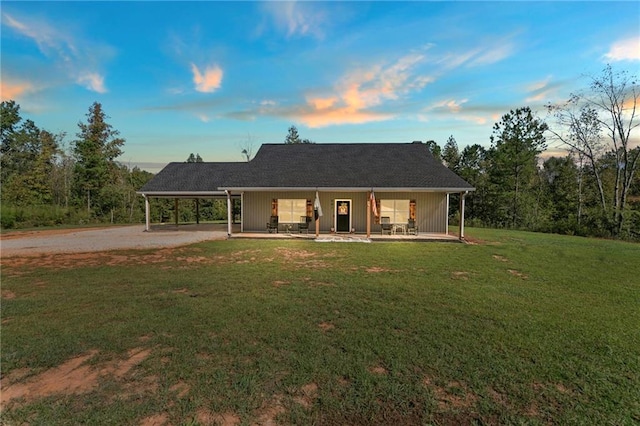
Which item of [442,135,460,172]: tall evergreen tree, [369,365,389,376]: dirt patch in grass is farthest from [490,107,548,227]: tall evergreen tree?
[369,365,389,376]: dirt patch in grass

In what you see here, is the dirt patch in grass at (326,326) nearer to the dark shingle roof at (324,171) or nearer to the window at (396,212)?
the dark shingle roof at (324,171)

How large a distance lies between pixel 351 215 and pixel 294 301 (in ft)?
35.6

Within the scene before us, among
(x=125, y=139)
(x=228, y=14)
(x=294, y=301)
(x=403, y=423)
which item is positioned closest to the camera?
(x=403, y=423)

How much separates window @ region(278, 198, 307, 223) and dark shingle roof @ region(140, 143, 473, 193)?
134cm

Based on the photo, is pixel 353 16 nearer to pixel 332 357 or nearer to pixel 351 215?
pixel 351 215

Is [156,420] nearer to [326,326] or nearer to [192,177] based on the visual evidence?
[326,326]

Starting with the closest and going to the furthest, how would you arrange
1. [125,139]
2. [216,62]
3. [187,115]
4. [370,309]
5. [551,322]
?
[551,322] → [370,309] → [216,62] → [187,115] → [125,139]

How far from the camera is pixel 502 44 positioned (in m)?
11.6

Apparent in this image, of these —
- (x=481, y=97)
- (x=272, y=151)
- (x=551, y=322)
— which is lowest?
(x=551, y=322)

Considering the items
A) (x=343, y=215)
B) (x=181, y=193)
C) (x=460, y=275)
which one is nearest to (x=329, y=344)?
(x=460, y=275)

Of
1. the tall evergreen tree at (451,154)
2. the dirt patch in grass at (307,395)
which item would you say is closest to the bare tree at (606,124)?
the tall evergreen tree at (451,154)

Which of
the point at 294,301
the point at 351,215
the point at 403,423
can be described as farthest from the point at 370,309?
the point at 351,215

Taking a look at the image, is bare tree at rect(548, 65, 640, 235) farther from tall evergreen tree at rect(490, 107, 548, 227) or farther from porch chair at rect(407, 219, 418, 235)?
porch chair at rect(407, 219, 418, 235)

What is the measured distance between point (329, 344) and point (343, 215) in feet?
40.7
